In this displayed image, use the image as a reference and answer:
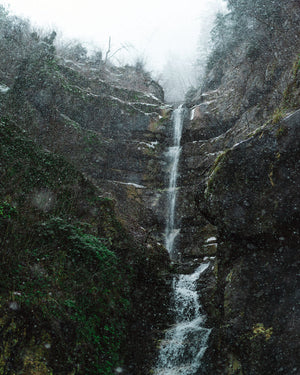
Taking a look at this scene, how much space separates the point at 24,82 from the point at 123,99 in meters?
6.17

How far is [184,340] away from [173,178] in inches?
400

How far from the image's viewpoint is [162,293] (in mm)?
8594

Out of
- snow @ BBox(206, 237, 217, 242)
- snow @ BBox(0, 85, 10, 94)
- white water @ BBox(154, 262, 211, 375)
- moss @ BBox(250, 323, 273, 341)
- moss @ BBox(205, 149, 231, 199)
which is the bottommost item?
white water @ BBox(154, 262, 211, 375)

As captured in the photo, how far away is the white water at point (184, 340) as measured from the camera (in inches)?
253

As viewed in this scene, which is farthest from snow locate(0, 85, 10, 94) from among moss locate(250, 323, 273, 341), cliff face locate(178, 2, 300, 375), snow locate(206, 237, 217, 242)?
moss locate(250, 323, 273, 341)

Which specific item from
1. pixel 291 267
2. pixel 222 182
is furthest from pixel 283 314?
pixel 222 182

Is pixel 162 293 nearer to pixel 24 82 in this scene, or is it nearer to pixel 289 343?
pixel 289 343

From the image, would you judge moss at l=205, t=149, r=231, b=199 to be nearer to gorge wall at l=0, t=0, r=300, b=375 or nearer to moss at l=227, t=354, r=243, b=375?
gorge wall at l=0, t=0, r=300, b=375

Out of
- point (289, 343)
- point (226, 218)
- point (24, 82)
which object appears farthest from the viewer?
point (24, 82)

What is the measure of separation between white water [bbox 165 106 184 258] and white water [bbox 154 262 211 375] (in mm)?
4689

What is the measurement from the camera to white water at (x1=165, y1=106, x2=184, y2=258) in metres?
14.1

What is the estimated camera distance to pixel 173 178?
16297 mm

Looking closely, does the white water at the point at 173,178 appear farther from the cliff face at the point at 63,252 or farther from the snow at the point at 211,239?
the snow at the point at 211,239

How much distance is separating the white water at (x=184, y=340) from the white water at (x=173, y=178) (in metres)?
4.69
